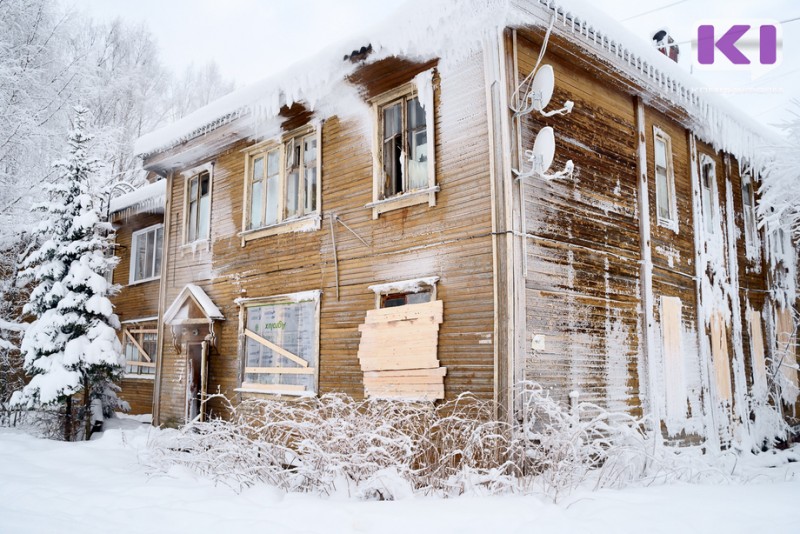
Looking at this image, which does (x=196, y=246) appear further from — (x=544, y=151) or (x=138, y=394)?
(x=544, y=151)

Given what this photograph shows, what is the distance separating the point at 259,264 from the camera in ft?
38.3

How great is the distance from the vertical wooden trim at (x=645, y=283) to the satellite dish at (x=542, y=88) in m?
3.29

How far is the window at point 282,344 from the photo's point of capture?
1043cm

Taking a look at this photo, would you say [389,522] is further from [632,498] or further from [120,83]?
[120,83]

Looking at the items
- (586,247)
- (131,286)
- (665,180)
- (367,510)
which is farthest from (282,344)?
(131,286)

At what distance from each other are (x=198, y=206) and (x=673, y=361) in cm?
1036

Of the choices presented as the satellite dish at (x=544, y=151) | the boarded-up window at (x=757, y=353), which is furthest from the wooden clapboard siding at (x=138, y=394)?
the boarded-up window at (x=757, y=353)

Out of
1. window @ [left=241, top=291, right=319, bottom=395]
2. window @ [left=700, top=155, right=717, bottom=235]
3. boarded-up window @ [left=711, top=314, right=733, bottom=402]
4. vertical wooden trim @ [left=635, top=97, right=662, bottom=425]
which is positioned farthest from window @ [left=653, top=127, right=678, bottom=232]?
window @ [left=241, top=291, right=319, bottom=395]

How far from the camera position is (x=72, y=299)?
1187 centimetres

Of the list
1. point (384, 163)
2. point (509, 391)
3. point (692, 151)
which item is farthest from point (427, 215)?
point (692, 151)

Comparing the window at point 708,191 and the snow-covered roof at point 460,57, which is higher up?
the snow-covered roof at point 460,57

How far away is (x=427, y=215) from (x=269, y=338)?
4334 millimetres

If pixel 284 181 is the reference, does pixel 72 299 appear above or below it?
below

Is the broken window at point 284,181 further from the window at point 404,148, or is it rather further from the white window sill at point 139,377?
the white window sill at point 139,377
